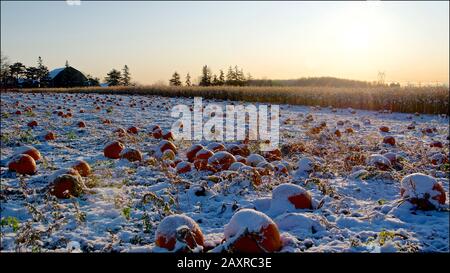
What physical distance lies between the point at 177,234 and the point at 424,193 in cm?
349

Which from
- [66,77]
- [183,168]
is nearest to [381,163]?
[183,168]

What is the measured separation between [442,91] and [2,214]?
2605cm

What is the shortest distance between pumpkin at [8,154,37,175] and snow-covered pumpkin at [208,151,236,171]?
3206mm

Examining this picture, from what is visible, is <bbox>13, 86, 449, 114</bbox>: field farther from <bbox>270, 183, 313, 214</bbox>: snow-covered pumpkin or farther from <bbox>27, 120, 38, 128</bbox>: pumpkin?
<bbox>270, 183, 313, 214</bbox>: snow-covered pumpkin

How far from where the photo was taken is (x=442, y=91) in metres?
24.5

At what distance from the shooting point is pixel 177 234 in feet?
12.0

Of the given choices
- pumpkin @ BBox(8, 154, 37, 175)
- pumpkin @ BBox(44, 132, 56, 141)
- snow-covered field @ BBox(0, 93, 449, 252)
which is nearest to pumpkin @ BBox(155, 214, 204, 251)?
snow-covered field @ BBox(0, 93, 449, 252)

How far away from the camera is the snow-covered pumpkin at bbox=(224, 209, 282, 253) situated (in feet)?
11.6

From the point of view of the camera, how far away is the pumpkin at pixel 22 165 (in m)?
6.82

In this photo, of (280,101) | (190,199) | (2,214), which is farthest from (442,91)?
(2,214)

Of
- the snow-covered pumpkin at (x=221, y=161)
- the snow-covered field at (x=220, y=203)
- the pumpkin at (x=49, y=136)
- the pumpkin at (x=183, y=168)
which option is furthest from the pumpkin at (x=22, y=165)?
the pumpkin at (x=49, y=136)

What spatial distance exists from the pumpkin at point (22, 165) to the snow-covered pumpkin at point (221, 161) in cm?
321

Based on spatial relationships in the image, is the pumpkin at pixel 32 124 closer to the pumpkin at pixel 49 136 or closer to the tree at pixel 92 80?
the pumpkin at pixel 49 136
